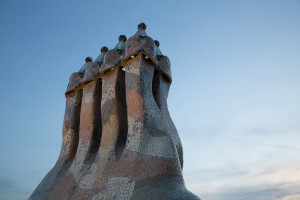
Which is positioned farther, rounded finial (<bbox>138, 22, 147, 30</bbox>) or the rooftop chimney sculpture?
rounded finial (<bbox>138, 22, 147, 30</bbox>)

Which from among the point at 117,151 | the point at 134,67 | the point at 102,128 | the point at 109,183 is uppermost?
the point at 134,67

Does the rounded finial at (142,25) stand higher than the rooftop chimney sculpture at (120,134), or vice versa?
the rounded finial at (142,25)

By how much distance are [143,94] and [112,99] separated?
1.05 metres

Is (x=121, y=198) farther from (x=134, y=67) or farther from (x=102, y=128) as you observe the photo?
(x=134, y=67)

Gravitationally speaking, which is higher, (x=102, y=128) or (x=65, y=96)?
(x=65, y=96)

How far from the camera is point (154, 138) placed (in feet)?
18.8

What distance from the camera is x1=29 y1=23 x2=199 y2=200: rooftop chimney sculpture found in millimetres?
5129

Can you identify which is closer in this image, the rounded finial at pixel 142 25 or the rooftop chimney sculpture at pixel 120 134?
the rooftop chimney sculpture at pixel 120 134

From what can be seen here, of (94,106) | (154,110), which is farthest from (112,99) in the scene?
(154,110)

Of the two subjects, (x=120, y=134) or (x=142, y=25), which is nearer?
(x=120, y=134)

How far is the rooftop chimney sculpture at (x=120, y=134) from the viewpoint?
5.13 meters

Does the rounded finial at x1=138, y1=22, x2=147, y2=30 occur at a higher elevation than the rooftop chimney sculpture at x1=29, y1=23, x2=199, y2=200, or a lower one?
higher

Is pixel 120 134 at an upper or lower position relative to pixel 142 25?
lower

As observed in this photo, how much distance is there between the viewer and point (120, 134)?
6590 mm
